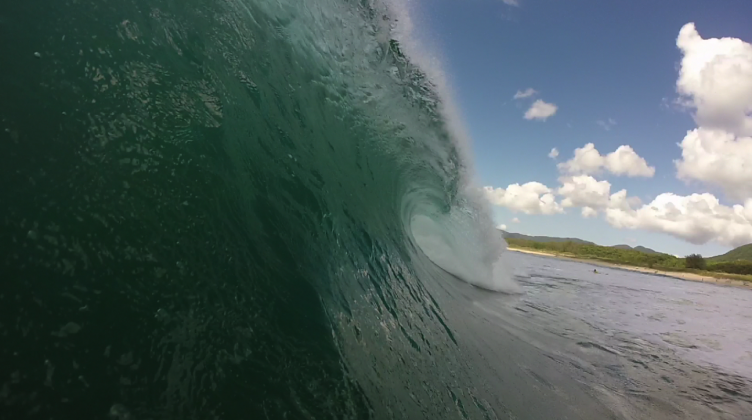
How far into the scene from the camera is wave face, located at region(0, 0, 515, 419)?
1.62 metres

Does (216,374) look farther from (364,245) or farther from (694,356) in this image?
(694,356)

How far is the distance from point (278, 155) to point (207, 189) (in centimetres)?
136

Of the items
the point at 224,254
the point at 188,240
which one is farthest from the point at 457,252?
the point at 188,240

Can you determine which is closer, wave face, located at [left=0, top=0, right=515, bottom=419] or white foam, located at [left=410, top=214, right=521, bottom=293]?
wave face, located at [left=0, top=0, right=515, bottom=419]

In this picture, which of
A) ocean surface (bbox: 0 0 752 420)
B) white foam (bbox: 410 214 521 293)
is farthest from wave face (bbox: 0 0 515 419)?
white foam (bbox: 410 214 521 293)

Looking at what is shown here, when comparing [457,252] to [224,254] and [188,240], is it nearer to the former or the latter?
[224,254]

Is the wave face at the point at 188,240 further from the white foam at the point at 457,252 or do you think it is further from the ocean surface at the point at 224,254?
the white foam at the point at 457,252

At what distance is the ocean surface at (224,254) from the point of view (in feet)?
5.42

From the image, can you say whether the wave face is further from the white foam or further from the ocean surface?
the white foam

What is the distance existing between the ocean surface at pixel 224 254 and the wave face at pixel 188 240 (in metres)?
0.01

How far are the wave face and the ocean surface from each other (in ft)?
0.04

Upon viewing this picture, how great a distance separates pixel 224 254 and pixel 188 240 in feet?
0.90

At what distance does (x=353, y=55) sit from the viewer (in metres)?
6.62

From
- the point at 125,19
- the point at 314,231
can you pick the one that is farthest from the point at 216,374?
the point at 125,19
